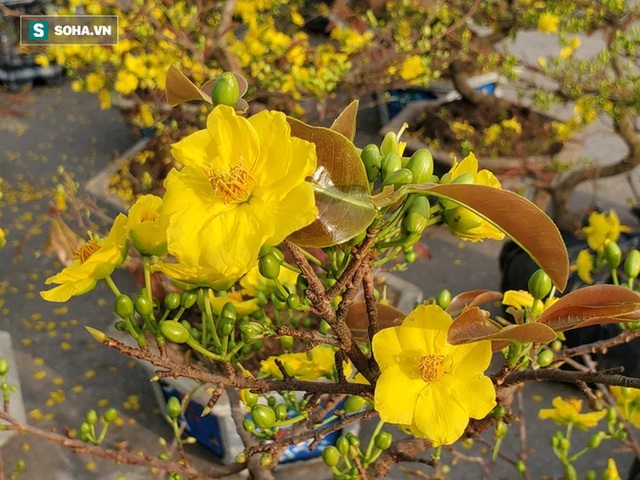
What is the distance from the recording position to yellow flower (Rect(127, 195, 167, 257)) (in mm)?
520

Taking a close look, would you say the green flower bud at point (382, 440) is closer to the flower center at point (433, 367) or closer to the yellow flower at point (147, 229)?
the flower center at point (433, 367)

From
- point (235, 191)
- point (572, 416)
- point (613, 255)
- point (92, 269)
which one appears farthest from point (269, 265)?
point (572, 416)

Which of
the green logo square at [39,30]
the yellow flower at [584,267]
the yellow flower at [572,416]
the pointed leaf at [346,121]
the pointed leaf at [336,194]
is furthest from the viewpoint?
the green logo square at [39,30]

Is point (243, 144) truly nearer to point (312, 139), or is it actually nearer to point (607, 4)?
point (312, 139)

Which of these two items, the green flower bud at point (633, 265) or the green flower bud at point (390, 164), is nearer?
the green flower bud at point (390, 164)

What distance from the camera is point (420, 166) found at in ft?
1.56

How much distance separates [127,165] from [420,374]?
2.08 metres

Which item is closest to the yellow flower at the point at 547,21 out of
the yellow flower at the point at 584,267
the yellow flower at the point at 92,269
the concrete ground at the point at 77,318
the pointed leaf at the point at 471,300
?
the concrete ground at the point at 77,318

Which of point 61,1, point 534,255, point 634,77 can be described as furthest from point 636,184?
point 534,255

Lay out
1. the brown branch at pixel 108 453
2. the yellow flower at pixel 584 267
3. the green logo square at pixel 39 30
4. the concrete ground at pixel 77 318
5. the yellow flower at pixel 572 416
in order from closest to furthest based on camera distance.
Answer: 1. the brown branch at pixel 108 453
2. the yellow flower at pixel 572 416
3. the yellow flower at pixel 584 267
4. the concrete ground at pixel 77 318
5. the green logo square at pixel 39 30

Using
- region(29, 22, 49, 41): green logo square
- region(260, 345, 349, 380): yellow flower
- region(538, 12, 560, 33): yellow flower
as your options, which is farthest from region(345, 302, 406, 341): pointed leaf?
region(29, 22, 49, 41): green logo square

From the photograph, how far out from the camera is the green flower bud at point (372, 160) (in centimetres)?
48

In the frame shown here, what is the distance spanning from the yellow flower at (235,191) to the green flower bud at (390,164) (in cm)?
9

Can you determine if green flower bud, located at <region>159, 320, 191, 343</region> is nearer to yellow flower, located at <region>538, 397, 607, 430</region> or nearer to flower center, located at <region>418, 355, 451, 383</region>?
flower center, located at <region>418, 355, 451, 383</region>
